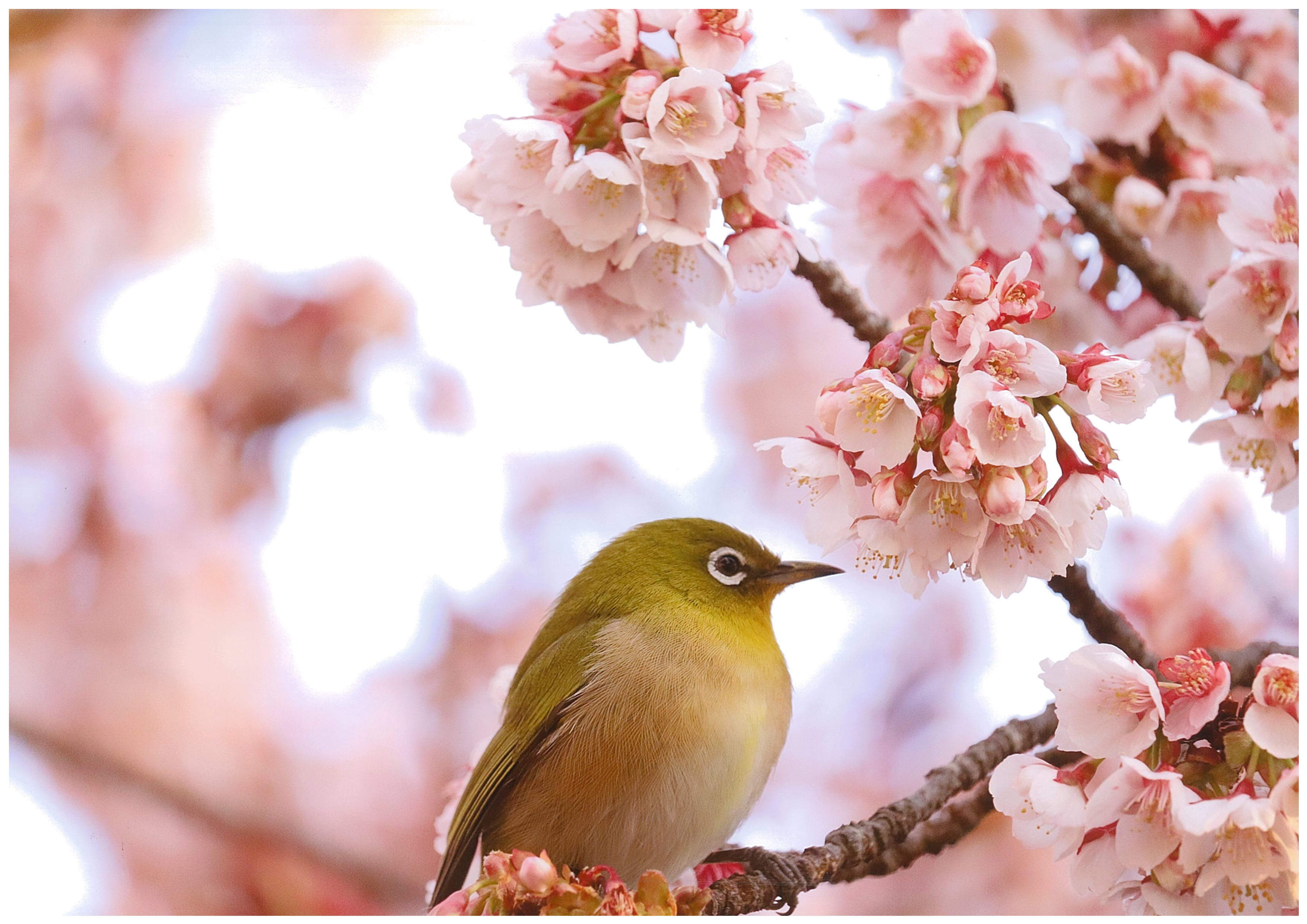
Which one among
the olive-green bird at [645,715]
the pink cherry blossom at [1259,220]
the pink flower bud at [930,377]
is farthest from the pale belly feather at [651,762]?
the pink cherry blossom at [1259,220]

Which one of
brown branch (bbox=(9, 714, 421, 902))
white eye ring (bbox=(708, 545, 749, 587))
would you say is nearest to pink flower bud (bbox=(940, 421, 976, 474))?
white eye ring (bbox=(708, 545, 749, 587))

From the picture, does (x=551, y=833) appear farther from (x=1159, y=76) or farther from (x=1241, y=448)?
(x=1159, y=76)

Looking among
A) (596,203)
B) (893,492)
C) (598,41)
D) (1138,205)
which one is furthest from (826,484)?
(1138,205)

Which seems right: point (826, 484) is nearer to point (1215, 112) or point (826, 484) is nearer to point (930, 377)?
point (930, 377)

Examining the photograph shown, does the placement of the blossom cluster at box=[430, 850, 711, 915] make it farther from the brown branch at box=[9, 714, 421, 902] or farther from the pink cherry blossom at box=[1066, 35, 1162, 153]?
the pink cherry blossom at box=[1066, 35, 1162, 153]

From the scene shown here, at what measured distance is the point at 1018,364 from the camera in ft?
2.12

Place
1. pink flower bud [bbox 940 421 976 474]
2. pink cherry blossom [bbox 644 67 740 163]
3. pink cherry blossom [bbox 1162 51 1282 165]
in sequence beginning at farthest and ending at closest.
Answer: pink cherry blossom [bbox 1162 51 1282 165]
pink cherry blossom [bbox 644 67 740 163]
pink flower bud [bbox 940 421 976 474]

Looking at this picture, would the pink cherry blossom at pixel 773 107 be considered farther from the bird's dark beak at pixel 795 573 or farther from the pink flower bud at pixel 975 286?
the bird's dark beak at pixel 795 573

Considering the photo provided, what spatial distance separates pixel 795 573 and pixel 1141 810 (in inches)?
13.5

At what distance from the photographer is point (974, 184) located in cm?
89

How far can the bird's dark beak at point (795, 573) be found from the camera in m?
0.91

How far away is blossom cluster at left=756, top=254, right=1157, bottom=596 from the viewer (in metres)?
0.64

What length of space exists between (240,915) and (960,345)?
84cm

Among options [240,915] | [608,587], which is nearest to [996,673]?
[608,587]
